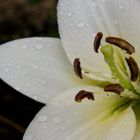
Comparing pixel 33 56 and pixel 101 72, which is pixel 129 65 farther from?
pixel 33 56

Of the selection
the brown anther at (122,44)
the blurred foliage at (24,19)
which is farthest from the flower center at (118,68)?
the blurred foliage at (24,19)

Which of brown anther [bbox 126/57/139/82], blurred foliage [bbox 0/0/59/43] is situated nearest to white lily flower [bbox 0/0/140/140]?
brown anther [bbox 126/57/139/82]

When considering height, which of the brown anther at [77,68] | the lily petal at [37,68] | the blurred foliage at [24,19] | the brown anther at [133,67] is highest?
the brown anther at [133,67]

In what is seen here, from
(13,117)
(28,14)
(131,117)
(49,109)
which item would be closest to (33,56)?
(49,109)

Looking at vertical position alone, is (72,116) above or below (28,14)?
above

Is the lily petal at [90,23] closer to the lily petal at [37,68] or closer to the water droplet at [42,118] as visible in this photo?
the lily petal at [37,68]

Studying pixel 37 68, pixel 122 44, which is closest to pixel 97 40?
pixel 122 44

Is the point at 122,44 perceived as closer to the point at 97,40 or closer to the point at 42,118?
the point at 97,40
